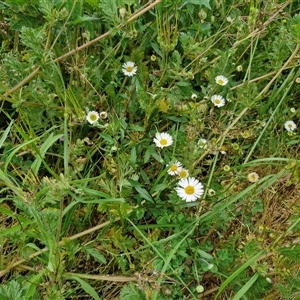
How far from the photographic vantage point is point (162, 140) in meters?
1.55

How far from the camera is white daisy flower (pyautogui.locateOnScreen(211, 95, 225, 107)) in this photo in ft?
5.45

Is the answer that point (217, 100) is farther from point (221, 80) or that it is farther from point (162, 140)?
point (162, 140)

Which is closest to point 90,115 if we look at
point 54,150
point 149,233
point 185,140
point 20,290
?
point 54,150

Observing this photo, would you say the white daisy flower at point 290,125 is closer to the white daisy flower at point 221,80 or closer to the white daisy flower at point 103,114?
the white daisy flower at point 221,80

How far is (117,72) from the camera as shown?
1670 mm

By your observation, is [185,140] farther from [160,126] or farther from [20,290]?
[20,290]

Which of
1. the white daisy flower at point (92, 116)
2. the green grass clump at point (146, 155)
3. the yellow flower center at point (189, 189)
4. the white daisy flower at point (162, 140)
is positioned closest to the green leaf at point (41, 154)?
the green grass clump at point (146, 155)

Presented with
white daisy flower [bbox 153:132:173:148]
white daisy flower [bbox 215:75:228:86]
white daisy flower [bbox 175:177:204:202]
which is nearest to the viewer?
white daisy flower [bbox 175:177:204:202]

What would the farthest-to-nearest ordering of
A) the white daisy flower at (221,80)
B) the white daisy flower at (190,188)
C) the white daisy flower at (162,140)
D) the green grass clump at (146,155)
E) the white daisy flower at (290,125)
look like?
the white daisy flower at (290,125) → the white daisy flower at (221,80) → the white daisy flower at (162,140) → the white daisy flower at (190,188) → the green grass clump at (146,155)

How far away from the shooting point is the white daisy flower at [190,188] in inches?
55.7

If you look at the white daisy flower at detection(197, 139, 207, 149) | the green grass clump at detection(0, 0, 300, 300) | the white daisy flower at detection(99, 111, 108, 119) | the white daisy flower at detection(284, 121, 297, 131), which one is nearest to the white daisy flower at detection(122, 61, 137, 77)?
the green grass clump at detection(0, 0, 300, 300)

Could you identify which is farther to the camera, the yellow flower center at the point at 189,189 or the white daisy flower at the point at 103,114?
the white daisy flower at the point at 103,114

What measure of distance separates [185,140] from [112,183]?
29cm

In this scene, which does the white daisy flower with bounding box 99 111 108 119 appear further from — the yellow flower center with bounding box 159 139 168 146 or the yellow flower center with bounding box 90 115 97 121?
the yellow flower center with bounding box 159 139 168 146
